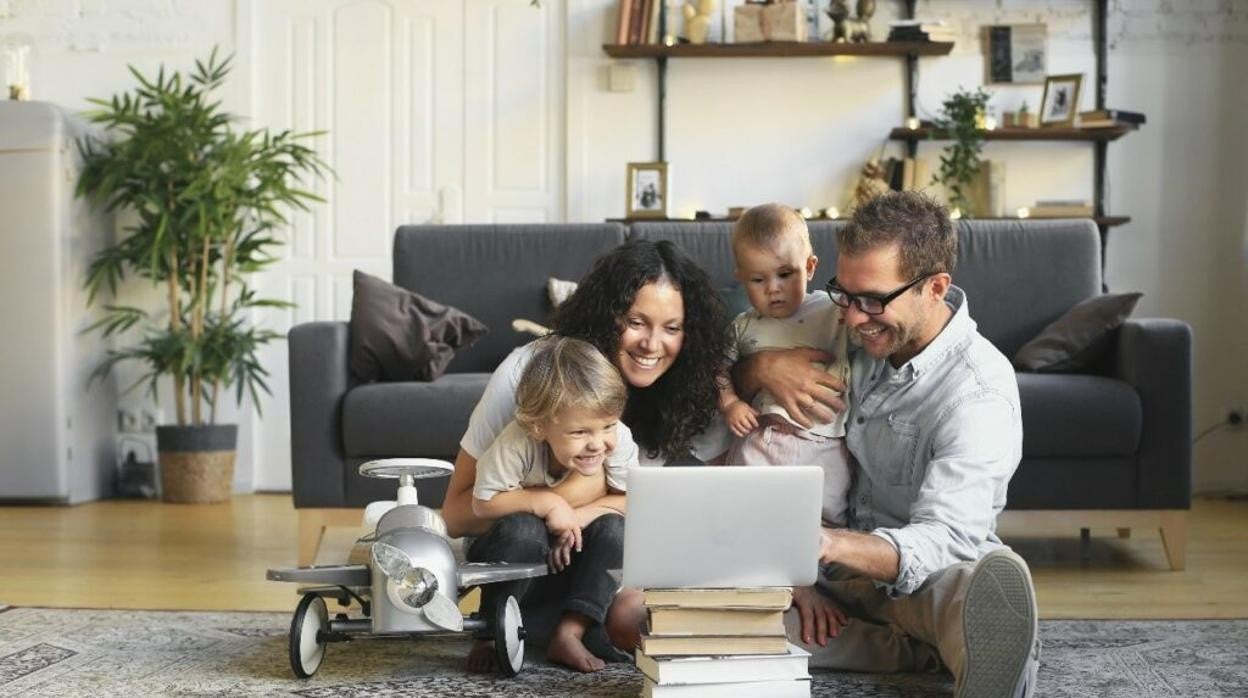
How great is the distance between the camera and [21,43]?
6.07m

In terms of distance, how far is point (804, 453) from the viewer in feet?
8.77

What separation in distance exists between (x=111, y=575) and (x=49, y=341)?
1931 millimetres

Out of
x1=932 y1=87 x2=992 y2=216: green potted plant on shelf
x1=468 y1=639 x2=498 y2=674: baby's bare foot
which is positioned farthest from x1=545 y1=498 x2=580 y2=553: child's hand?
x1=932 y1=87 x2=992 y2=216: green potted plant on shelf

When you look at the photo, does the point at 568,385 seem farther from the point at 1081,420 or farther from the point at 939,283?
the point at 1081,420

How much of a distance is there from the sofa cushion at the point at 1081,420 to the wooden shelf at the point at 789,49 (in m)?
2.17

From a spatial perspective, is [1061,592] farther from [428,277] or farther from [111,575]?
[111,575]

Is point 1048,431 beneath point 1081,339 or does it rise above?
beneath

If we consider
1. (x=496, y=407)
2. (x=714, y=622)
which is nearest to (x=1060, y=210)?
(x=496, y=407)

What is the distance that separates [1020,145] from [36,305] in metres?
3.65

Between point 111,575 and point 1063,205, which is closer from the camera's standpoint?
point 111,575

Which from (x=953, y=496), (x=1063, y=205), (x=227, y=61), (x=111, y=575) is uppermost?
(x=227, y=61)

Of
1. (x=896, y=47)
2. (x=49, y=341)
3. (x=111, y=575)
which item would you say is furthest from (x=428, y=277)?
(x=896, y=47)

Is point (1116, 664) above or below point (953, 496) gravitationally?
below

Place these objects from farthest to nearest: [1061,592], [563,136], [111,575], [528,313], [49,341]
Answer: [563,136], [49,341], [528,313], [111,575], [1061,592]
